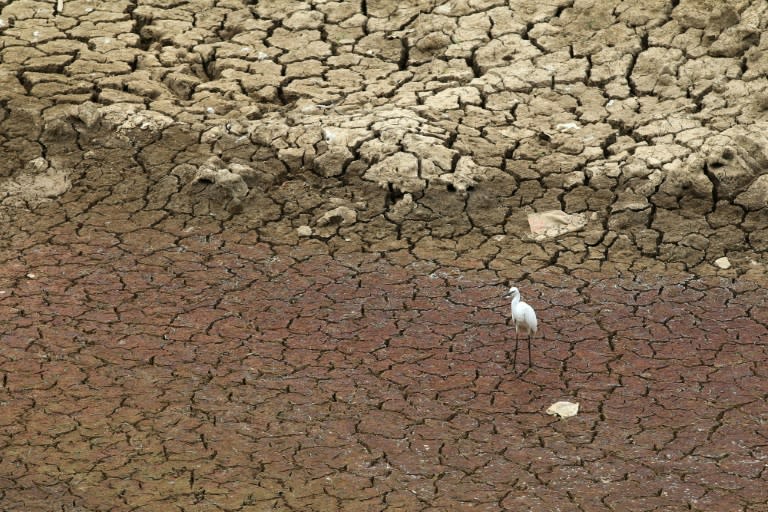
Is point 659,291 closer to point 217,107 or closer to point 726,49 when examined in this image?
point 726,49

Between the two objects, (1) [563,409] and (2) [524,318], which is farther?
(2) [524,318]

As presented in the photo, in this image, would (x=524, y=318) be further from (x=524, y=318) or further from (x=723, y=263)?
(x=723, y=263)

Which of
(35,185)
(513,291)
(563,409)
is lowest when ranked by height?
(35,185)

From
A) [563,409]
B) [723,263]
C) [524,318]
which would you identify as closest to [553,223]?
[723,263]

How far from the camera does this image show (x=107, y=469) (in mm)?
6184

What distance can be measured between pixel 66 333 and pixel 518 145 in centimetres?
341

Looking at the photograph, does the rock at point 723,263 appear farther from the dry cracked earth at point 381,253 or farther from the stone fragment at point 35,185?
the stone fragment at point 35,185

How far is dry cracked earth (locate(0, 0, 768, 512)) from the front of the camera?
20.6ft

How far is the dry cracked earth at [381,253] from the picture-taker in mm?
6273

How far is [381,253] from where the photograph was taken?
327 inches

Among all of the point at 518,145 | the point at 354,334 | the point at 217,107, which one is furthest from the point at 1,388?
the point at 518,145

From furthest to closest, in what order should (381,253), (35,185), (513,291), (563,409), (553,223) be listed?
(35,185) < (553,223) < (381,253) < (513,291) < (563,409)

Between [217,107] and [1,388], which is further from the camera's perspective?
[217,107]

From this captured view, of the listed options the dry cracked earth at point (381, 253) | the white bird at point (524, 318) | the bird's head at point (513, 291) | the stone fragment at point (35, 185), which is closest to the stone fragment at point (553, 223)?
the dry cracked earth at point (381, 253)
